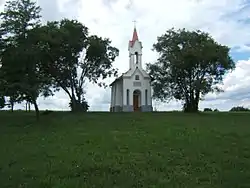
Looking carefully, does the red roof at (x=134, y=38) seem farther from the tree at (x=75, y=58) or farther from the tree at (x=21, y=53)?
the tree at (x=21, y=53)

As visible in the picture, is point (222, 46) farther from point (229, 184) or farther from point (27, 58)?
point (229, 184)

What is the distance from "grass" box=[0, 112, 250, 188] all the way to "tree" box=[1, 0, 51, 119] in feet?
39.7

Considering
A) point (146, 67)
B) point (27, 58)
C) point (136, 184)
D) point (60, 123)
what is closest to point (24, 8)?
point (27, 58)

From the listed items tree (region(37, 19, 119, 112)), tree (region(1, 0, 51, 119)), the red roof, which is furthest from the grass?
the red roof

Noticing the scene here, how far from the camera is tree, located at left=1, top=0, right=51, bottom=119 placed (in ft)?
135

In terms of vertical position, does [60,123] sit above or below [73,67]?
below

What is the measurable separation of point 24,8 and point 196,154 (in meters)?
28.8

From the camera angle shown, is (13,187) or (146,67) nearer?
(13,187)

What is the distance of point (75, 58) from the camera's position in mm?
56375

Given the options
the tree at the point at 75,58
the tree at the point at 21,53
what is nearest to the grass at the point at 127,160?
the tree at the point at 21,53

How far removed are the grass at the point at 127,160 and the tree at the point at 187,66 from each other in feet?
92.0

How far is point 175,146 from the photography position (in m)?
22.5

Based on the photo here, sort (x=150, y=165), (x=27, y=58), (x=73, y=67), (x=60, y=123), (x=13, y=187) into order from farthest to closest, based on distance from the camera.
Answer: (x=73, y=67)
(x=27, y=58)
(x=60, y=123)
(x=150, y=165)
(x=13, y=187)

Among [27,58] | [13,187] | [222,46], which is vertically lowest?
[13,187]
